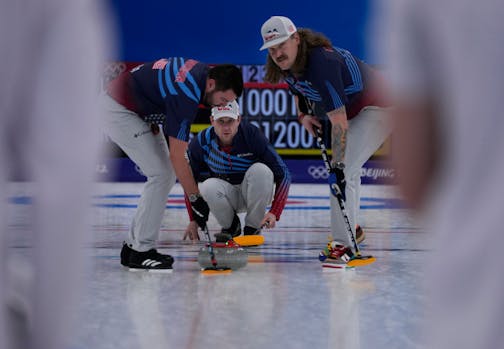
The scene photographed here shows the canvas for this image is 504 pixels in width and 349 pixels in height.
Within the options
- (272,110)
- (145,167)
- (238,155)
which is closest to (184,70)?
(145,167)

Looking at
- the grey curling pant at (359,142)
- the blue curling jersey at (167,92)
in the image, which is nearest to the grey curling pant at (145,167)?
the blue curling jersey at (167,92)

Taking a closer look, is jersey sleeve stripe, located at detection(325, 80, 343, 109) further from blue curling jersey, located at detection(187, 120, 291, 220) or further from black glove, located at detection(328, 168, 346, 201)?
blue curling jersey, located at detection(187, 120, 291, 220)

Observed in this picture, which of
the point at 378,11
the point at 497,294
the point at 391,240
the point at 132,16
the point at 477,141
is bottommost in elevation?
the point at 391,240

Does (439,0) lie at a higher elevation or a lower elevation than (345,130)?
higher

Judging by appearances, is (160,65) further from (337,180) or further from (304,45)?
(337,180)

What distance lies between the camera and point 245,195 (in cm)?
448

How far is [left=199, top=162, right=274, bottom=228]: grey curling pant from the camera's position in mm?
4371

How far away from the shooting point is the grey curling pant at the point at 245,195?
437 centimetres

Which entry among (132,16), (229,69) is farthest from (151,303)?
(132,16)

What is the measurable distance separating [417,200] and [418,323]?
5.58 feet

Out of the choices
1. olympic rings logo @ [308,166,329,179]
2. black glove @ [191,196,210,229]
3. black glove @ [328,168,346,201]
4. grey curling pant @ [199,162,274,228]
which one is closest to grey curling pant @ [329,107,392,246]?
black glove @ [328,168,346,201]

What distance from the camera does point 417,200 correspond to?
2.16 ft

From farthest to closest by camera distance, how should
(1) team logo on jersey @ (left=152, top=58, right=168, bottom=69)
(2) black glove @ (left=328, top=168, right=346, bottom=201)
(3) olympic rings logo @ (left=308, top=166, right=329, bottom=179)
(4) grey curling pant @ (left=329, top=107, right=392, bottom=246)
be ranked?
(3) olympic rings logo @ (left=308, top=166, right=329, bottom=179), (4) grey curling pant @ (left=329, top=107, right=392, bottom=246), (2) black glove @ (left=328, top=168, right=346, bottom=201), (1) team logo on jersey @ (left=152, top=58, right=168, bottom=69)

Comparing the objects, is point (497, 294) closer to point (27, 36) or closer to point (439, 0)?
point (439, 0)
